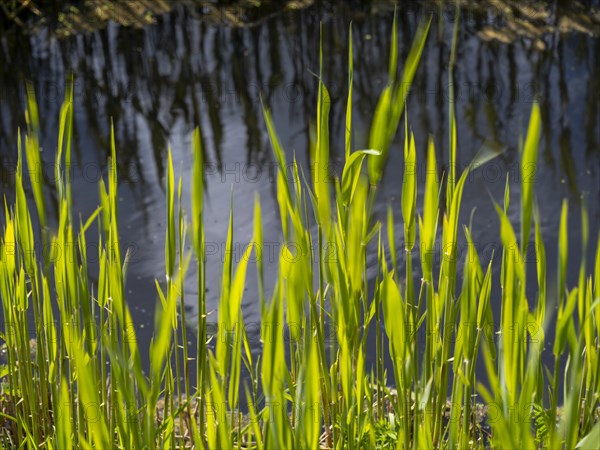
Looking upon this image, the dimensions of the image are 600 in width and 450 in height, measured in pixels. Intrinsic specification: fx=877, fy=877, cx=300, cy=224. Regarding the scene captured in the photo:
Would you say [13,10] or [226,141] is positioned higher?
[13,10]

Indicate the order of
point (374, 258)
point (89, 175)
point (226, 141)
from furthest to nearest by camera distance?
point (226, 141)
point (89, 175)
point (374, 258)

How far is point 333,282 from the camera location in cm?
87

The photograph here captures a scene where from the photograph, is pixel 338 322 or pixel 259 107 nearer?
pixel 338 322

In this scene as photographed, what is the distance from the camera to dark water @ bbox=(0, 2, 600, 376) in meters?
2.23

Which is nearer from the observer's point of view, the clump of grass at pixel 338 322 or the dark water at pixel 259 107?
the clump of grass at pixel 338 322

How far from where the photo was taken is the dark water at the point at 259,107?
223 cm

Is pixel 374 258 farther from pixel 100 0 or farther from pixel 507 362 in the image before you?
pixel 100 0

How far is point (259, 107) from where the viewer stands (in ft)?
9.77

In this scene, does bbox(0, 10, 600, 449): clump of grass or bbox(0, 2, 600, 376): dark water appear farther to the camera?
bbox(0, 2, 600, 376): dark water

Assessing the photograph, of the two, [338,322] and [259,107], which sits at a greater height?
[259,107]

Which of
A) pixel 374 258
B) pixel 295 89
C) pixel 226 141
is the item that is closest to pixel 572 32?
pixel 295 89

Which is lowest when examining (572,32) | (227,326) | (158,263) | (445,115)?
(158,263)

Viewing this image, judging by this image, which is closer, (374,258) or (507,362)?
(507,362)

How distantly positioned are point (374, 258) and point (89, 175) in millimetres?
936
